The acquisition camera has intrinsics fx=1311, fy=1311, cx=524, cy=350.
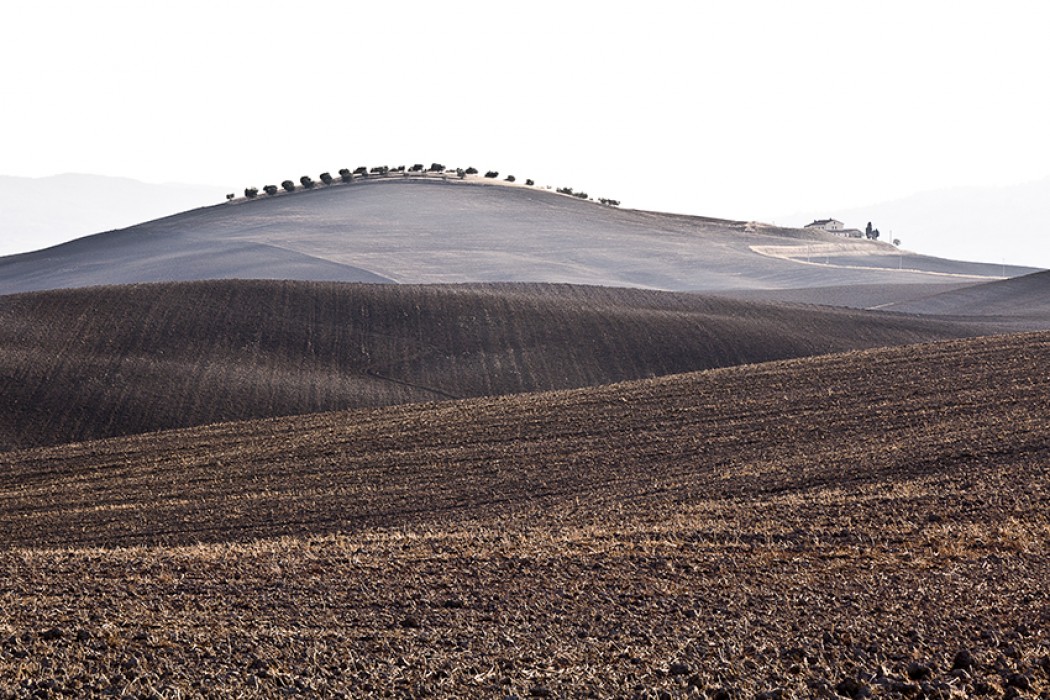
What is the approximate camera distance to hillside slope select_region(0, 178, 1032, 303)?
79.4 m

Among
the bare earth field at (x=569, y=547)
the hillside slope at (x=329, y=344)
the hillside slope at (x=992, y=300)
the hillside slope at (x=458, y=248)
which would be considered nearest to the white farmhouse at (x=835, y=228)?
the hillside slope at (x=458, y=248)

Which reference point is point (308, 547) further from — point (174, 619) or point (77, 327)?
point (77, 327)

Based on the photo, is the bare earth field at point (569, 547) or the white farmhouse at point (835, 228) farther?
the white farmhouse at point (835, 228)

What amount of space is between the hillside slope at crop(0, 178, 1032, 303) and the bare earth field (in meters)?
48.2

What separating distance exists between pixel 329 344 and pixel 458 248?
165 ft

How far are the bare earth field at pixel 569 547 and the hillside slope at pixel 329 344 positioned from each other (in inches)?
137

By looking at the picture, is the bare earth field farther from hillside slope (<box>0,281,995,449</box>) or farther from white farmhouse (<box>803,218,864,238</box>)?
white farmhouse (<box>803,218,864,238</box>)

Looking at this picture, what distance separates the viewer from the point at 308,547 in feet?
54.5

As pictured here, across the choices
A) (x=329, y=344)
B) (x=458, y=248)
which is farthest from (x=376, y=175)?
(x=329, y=344)

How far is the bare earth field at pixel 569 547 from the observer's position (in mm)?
10039

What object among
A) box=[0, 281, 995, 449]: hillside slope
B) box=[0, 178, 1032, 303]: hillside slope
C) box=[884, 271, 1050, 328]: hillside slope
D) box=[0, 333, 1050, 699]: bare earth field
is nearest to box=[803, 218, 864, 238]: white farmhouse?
box=[0, 178, 1032, 303]: hillside slope

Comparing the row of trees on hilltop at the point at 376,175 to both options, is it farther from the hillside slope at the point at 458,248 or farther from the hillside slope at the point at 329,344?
the hillside slope at the point at 329,344

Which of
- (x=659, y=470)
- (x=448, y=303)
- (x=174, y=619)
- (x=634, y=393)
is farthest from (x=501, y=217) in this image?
(x=174, y=619)

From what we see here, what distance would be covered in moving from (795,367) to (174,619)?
2251 cm
